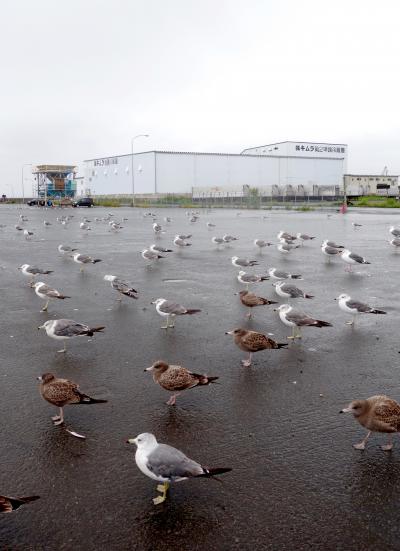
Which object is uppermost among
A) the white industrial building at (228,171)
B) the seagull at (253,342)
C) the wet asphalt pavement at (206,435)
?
the white industrial building at (228,171)

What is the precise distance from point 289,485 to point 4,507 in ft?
7.08

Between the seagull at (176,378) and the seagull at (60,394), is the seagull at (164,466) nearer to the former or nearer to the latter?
the seagull at (60,394)

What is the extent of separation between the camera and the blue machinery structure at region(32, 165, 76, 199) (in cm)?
10856

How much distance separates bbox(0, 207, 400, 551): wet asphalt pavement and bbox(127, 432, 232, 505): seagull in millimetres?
197

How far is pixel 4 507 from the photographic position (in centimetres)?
320

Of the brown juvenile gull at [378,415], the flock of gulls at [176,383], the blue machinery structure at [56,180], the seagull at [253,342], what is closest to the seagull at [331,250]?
the flock of gulls at [176,383]

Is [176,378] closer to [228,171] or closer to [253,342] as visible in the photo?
[253,342]

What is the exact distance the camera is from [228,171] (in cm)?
8662

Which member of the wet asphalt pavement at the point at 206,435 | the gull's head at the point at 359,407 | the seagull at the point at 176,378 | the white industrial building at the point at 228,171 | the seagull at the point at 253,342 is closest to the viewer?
the wet asphalt pavement at the point at 206,435

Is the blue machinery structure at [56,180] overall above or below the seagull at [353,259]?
above

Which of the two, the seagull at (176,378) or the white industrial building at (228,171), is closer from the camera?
the seagull at (176,378)

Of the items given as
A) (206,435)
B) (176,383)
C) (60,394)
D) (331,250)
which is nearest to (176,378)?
(176,383)

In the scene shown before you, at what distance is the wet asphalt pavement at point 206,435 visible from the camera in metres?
3.50

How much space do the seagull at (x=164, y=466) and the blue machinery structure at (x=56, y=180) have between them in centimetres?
10892
